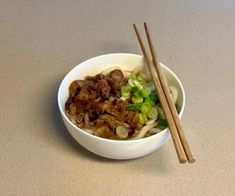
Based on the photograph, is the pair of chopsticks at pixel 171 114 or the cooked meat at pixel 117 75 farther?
the cooked meat at pixel 117 75

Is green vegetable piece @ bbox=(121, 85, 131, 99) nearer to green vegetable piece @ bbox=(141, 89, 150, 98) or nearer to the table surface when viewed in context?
green vegetable piece @ bbox=(141, 89, 150, 98)

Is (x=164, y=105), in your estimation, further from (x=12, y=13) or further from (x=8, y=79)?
(x=12, y=13)

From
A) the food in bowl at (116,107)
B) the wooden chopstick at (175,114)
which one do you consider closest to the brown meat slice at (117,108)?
the food in bowl at (116,107)

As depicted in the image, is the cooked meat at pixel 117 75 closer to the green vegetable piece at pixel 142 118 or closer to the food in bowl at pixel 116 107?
the food in bowl at pixel 116 107

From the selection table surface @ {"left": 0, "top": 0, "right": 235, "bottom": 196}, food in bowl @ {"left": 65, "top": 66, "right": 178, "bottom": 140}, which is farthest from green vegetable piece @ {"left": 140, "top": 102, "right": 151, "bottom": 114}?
table surface @ {"left": 0, "top": 0, "right": 235, "bottom": 196}

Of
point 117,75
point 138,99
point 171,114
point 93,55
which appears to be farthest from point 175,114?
point 93,55

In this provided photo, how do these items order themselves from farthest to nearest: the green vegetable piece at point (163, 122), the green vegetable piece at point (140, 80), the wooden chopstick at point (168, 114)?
1. the green vegetable piece at point (140, 80)
2. the green vegetable piece at point (163, 122)
3. the wooden chopstick at point (168, 114)
